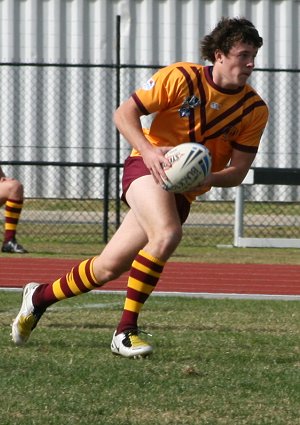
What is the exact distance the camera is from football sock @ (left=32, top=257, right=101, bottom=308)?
23.7 ft

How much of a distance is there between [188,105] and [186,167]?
439 mm

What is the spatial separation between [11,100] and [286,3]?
4.70 meters

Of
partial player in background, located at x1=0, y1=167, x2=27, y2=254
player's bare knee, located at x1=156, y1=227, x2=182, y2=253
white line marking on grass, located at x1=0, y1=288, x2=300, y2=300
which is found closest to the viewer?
player's bare knee, located at x1=156, y1=227, x2=182, y2=253

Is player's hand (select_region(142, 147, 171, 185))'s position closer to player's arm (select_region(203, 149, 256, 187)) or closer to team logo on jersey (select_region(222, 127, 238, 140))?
player's arm (select_region(203, 149, 256, 187))

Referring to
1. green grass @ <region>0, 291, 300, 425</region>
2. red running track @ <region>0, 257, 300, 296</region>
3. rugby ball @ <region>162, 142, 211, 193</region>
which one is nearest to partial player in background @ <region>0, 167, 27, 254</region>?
red running track @ <region>0, 257, 300, 296</region>

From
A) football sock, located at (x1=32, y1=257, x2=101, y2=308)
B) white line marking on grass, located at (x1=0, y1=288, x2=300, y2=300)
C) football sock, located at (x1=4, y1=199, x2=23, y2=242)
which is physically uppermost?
football sock, located at (x1=32, y1=257, x2=101, y2=308)

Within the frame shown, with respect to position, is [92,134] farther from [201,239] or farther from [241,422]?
[241,422]

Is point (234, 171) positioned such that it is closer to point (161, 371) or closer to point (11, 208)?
point (161, 371)

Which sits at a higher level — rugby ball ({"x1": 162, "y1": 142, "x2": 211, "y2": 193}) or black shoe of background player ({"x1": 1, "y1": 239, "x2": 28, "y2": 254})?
rugby ball ({"x1": 162, "y1": 142, "x2": 211, "y2": 193})

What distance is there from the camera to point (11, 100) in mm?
20828

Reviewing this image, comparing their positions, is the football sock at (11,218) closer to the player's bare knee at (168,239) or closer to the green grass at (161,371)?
the green grass at (161,371)

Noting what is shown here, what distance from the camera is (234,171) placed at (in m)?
7.24

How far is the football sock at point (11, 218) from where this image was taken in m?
14.3

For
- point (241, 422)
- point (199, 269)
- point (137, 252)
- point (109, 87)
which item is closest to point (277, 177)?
point (199, 269)
